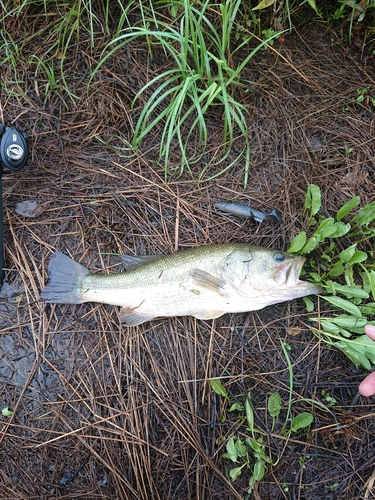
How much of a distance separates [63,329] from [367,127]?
3342 mm

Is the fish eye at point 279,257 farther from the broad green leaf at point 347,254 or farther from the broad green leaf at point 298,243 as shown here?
the broad green leaf at point 347,254

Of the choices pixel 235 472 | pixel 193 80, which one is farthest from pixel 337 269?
pixel 193 80

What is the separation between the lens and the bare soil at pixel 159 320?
126 inches

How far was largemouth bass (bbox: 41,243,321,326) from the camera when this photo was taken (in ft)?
10.3

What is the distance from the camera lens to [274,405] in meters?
3.20

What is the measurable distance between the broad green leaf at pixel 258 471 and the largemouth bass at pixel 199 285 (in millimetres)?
1258

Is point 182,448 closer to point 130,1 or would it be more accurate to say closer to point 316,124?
point 316,124

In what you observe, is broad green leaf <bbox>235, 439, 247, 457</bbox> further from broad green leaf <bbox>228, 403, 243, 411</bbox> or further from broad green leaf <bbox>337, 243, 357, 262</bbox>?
broad green leaf <bbox>337, 243, 357, 262</bbox>

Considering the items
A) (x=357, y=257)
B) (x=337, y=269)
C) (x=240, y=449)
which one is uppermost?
(x=357, y=257)

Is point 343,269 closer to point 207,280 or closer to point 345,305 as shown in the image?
point 345,305

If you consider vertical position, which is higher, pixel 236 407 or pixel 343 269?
pixel 343 269

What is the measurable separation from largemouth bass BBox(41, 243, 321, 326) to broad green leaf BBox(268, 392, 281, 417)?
0.78 metres

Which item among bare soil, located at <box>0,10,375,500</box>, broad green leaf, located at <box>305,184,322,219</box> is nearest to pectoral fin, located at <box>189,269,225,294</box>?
bare soil, located at <box>0,10,375,500</box>

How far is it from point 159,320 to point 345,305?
5.18ft
